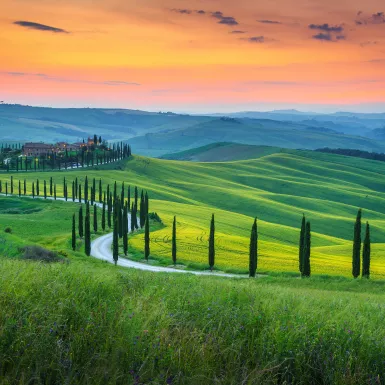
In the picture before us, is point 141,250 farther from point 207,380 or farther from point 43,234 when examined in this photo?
point 207,380

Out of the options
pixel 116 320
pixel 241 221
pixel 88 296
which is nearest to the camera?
pixel 116 320

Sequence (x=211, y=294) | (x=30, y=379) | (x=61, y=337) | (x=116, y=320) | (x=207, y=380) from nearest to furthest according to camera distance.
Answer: (x=30, y=379) < (x=207, y=380) < (x=61, y=337) < (x=116, y=320) < (x=211, y=294)

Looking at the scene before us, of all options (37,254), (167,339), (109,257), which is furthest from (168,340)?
(109,257)

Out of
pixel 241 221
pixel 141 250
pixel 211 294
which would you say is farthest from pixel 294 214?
pixel 211 294

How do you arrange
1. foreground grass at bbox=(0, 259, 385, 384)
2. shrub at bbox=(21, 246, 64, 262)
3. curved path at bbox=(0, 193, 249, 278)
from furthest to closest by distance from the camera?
1. curved path at bbox=(0, 193, 249, 278)
2. shrub at bbox=(21, 246, 64, 262)
3. foreground grass at bbox=(0, 259, 385, 384)

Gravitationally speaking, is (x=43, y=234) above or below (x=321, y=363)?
below

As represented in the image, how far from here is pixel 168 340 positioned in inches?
328

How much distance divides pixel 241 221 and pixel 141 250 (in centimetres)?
5754

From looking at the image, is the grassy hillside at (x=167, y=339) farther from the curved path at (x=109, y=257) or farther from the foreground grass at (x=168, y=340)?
the curved path at (x=109, y=257)

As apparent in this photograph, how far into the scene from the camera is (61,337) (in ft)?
26.9

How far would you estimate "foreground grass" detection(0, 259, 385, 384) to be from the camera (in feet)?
25.2

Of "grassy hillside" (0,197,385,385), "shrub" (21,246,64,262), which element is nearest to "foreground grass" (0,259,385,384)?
"grassy hillside" (0,197,385,385)

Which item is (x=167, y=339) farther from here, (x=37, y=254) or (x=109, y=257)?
(x=109, y=257)

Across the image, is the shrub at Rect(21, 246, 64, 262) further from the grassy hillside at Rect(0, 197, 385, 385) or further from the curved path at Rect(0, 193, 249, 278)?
the grassy hillside at Rect(0, 197, 385, 385)
